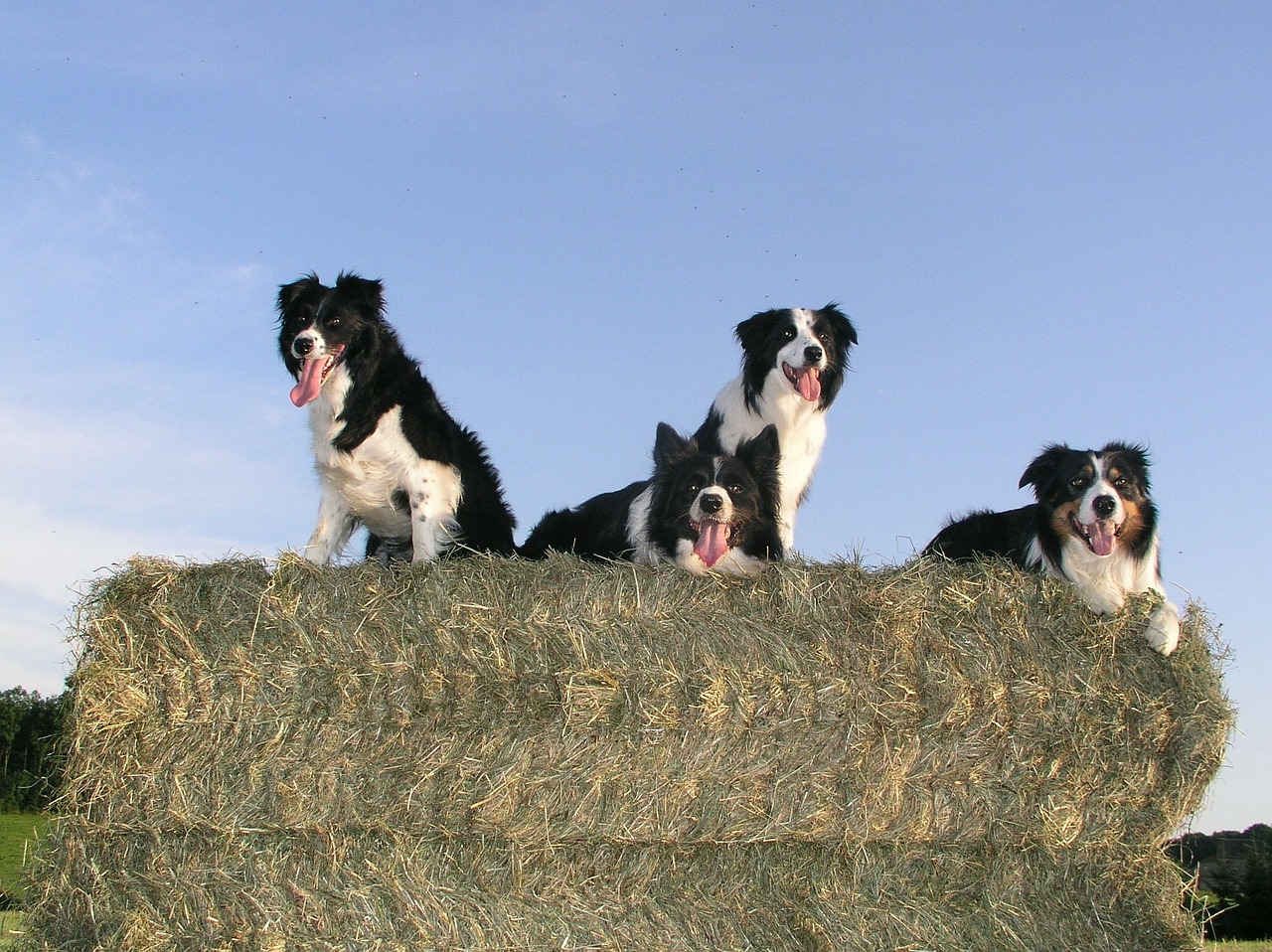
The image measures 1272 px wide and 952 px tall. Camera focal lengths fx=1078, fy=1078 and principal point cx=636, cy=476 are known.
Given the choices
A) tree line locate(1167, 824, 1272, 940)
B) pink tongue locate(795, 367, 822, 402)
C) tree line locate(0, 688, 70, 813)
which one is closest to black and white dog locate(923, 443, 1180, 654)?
pink tongue locate(795, 367, 822, 402)

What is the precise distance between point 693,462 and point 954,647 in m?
1.36

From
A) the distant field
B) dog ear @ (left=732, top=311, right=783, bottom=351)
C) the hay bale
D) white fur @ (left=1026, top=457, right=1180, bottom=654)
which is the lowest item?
the distant field

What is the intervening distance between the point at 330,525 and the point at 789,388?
234 cm

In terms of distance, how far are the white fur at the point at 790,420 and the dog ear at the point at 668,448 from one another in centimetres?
34

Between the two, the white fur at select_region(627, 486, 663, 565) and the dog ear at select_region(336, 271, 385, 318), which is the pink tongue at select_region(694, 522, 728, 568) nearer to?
the white fur at select_region(627, 486, 663, 565)

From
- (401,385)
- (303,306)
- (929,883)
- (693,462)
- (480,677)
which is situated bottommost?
(929,883)

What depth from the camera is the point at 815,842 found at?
3.90 metres

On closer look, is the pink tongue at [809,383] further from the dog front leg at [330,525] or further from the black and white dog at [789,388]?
the dog front leg at [330,525]

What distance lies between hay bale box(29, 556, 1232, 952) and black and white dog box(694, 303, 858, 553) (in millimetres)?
A: 1263

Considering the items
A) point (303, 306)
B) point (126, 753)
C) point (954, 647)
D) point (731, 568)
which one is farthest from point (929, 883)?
point (303, 306)

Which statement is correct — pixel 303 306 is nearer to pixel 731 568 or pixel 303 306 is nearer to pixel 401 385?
pixel 401 385

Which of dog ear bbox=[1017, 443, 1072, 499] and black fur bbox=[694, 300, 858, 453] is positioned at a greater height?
black fur bbox=[694, 300, 858, 453]

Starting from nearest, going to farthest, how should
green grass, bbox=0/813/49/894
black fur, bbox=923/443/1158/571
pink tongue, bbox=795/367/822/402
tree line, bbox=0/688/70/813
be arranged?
green grass, bbox=0/813/49/894 < black fur, bbox=923/443/1158/571 < pink tongue, bbox=795/367/822/402 < tree line, bbox=0/688/70/813

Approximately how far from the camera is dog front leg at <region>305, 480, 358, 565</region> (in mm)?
5230
